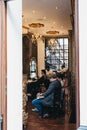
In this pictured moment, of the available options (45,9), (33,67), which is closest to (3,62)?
(45,9)

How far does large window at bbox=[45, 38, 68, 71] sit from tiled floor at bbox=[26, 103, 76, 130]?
9316 mm

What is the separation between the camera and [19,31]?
3.28 metres

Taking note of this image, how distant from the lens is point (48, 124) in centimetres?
578

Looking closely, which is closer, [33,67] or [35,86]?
[35,86]

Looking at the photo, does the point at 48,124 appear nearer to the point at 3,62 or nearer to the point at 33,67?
the point at 3,62

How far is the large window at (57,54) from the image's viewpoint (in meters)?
15.6

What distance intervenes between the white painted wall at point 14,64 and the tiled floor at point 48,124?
226 centimetres

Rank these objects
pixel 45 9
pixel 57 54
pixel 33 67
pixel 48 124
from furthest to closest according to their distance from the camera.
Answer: pixel 57 54 < pixel 33 67 < pixel 45 9 < pixel 48 124

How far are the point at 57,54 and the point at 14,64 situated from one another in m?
12.8
